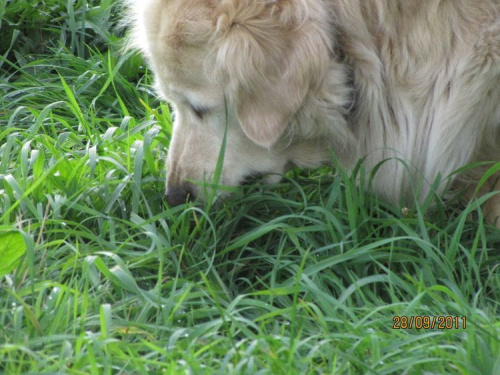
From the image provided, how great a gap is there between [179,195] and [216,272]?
1.29 ft

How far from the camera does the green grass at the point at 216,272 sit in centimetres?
221

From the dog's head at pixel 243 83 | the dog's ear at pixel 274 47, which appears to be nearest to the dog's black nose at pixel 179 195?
the dog's head at pixel 243 83

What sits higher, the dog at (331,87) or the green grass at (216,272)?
the dog at (331,87)

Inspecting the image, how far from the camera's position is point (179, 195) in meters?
3.08

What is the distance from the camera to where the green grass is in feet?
7.26

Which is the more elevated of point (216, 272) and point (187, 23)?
point (187, 23)

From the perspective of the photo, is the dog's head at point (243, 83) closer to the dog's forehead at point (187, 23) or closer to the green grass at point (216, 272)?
the dog's forehead at point (187, 23)
